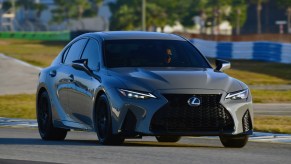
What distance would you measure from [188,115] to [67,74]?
8.76ft

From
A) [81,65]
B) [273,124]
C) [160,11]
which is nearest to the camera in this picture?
[81,65]

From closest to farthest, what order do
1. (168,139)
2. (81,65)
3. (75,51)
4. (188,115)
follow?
(188,115) → (81,65) → (168,139) → (75,51)

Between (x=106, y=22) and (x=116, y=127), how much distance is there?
5589 inches

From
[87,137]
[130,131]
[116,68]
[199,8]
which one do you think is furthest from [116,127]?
[199,8]

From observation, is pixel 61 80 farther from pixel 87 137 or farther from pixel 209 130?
pixel 209 130

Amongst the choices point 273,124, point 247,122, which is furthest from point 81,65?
point 273,124

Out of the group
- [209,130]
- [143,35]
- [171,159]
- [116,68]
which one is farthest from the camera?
[143,35]

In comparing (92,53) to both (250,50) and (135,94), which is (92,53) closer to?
(135,94)

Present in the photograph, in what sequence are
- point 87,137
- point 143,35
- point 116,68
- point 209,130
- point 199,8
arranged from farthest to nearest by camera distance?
point 199,8
point 87,137
point 143,35
point 116,68
point 209,130

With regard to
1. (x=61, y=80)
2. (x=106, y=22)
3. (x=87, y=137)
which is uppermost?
(x=61, y=80)

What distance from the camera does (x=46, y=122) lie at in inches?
621

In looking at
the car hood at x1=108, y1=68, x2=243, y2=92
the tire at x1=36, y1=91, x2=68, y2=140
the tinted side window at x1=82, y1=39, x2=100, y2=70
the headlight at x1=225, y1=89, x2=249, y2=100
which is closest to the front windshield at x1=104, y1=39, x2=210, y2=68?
the tinted side window at x1=82, y1=39, x2=100, y2=70

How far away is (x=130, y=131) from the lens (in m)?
13.2

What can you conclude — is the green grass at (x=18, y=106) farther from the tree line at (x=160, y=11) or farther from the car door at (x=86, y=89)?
the tree line at (x=160, y=11)
